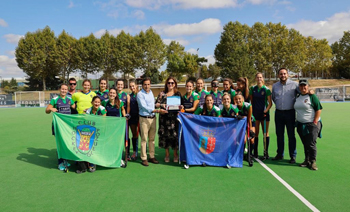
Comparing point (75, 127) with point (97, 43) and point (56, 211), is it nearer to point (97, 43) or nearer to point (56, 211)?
point (56, 211)

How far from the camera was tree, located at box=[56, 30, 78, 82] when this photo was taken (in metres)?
39.8

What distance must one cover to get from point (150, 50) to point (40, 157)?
127ft

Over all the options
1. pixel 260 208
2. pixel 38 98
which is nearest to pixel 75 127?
pixel 260 208

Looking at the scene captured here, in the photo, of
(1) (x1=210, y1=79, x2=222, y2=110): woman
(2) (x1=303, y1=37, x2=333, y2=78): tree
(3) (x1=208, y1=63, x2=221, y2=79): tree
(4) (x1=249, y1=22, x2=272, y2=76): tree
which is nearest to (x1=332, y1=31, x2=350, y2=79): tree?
(2) (x1=303, y1=37, x2=333, y2=78): tree

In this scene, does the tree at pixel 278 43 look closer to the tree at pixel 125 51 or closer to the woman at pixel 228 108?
the tree at pixel 125 51

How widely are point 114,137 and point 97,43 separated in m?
39.6

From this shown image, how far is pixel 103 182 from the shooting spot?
4188 mm

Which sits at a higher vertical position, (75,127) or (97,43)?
(97,43)

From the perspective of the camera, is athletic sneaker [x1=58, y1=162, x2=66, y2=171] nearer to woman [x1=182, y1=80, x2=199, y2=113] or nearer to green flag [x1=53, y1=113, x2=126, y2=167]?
green flag [x1=53, y1=113, x2=126, y2=167]

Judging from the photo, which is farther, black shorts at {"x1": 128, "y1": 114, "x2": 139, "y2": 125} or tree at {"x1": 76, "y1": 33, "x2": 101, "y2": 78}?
tree at {"x1": 76, "y1": 33, "x2": 101, "y2": 78}

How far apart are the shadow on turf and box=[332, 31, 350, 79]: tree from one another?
6419 cm

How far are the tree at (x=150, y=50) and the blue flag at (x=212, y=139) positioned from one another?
39.0 m

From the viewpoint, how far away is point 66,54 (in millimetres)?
40062

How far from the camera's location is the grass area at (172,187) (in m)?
3.29
